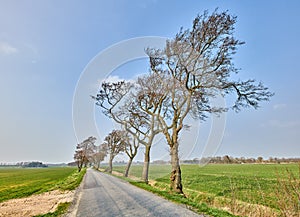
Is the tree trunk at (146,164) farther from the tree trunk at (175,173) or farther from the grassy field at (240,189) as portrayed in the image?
the tree trunk at (175,173)

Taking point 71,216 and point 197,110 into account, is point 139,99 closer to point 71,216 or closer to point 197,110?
point 197,110

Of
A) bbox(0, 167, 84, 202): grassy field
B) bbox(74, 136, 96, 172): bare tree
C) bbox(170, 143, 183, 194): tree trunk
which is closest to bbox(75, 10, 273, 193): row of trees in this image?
bbox(170, 143, 183, 194): tree trunk

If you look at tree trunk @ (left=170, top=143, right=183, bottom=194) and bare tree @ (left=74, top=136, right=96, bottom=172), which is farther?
bare tree @ (left=74, top=136, right=96, bottom=172)

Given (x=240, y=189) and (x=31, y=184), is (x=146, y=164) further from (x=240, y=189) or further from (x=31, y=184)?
(x=31, y=184)

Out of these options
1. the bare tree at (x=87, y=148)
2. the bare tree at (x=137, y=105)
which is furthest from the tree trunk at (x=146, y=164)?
the bare tree at (x=87, y=148)

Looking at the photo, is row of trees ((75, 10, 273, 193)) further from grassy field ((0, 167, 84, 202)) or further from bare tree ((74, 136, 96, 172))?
bare tree ((74, 136, 96, 172))

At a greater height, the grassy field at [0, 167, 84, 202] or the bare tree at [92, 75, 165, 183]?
the bare tree at [92, 75, 165, 183]

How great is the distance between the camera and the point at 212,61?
14.0m

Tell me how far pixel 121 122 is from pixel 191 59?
35.5 feet

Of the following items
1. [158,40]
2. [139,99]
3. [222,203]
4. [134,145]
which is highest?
[158,40]

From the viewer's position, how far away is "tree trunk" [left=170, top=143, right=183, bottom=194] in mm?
13609

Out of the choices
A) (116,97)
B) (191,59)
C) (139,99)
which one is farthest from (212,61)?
(116,97)

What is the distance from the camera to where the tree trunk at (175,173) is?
13609 millimetres

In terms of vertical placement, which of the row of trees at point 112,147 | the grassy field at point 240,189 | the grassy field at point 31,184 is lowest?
the grassy field at point 240,189
